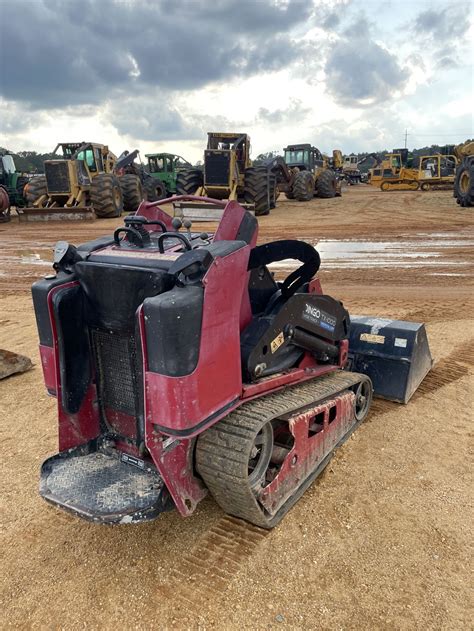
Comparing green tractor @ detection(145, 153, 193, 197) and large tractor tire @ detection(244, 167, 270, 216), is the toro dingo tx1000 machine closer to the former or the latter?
large tractor tire @ detection(244, 167, 270, 216)

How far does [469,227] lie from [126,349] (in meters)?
13.9

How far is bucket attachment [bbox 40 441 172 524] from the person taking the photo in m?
2.67

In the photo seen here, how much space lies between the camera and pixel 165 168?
25688 mm

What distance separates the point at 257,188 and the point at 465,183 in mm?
8284

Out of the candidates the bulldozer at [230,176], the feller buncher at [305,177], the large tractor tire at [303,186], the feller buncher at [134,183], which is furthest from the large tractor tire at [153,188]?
the large tractor tire at [303,186]

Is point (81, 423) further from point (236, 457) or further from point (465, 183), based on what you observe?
point (465, 183)

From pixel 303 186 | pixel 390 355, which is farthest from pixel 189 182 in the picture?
pixel 390 355

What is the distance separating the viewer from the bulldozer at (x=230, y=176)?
57.1 ft

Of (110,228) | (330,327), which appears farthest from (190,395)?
(110,228)

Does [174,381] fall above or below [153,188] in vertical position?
below

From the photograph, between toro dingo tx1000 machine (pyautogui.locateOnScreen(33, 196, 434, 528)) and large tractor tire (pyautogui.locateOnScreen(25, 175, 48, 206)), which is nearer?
toro dingo tx1000 machine (pyautogui.locateOnScreen(33, 196, 434, 528))

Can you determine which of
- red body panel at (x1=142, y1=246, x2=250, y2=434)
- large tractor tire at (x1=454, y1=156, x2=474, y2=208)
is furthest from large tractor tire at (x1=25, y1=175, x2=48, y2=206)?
red body panel at (x1=142, y1=246, x2=250, y2=434)

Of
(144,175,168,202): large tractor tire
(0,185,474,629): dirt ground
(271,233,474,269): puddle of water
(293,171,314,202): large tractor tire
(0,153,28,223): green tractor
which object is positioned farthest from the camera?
(293,171,314,202): large tractor tire

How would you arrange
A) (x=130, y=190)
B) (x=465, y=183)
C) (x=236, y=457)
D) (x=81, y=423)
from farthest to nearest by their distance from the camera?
(x=130, y=190) → (x=465, y=183) → (x=81, y=423) → (x=236, y=457)
